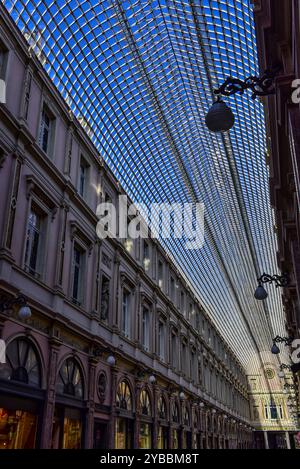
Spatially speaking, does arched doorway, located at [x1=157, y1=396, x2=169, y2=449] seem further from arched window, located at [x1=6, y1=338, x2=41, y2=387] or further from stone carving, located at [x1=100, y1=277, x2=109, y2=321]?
arched window, located at [x1=6, y1=338, x2=41, y2=387]

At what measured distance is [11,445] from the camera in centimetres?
1409

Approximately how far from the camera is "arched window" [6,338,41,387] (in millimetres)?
14766

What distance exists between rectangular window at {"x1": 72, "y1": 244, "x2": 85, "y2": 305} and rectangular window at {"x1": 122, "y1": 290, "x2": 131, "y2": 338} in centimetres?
574

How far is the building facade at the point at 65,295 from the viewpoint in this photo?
50.4 ft

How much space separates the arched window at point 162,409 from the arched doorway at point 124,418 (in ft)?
18.0

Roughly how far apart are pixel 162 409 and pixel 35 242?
17.2 m

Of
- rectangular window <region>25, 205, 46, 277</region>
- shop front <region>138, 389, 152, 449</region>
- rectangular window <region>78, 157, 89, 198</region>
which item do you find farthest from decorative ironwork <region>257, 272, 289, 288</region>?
shop front <region>138, 389, 152, 449</region>

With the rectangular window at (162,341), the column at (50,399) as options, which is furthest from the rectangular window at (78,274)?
the rectangular window at (162,341)

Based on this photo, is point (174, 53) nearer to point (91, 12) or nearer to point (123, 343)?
point (91, 12)

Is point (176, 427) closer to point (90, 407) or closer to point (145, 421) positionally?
point (145, 421)

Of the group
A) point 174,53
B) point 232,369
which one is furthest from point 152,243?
point 232,369

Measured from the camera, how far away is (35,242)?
57.9 ft

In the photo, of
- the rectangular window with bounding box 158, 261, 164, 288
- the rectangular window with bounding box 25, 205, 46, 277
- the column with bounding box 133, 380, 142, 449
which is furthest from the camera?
the rectangular window with bounding box 158, 261, 164, 288

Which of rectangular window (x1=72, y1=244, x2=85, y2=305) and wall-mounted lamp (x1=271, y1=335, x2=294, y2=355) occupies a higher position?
rectangular window (x1=72, y1=244, x2=85, y2=305)
